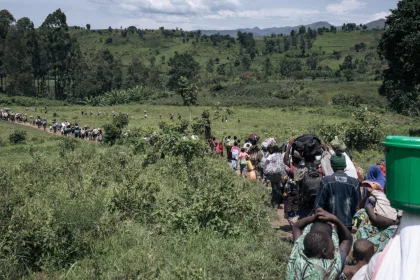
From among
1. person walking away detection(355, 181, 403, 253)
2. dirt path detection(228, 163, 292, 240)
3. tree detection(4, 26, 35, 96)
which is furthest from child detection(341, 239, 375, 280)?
tree detection(4, 26, 35, 96)

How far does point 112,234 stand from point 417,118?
25.9 metres

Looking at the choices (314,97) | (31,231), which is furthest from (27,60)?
(31,231)

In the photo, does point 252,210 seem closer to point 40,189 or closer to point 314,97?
point 40,189

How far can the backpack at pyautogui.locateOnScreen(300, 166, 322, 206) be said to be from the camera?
4977mm

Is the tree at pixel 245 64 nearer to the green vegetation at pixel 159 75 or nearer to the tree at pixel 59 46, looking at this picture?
the green vegetation at pixel 159 75

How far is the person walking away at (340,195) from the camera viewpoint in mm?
4348

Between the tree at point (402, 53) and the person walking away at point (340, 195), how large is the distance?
16.3 metres

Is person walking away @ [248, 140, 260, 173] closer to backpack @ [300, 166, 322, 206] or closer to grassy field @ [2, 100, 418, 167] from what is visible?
backpack @ [300, 166, 322, 206]

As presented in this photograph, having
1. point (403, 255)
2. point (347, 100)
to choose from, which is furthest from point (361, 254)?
point (347, 100)

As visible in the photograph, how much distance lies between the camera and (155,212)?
21.7ft

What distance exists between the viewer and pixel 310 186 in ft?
16.4

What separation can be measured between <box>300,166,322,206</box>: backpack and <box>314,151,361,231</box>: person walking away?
0.55 m

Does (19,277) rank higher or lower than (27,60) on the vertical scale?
lower

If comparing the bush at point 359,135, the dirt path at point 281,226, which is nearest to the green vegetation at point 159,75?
the bush at point 359,135
